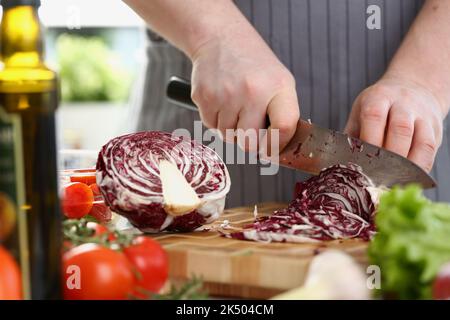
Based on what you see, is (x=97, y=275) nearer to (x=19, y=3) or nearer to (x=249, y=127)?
(x=19, y=3)

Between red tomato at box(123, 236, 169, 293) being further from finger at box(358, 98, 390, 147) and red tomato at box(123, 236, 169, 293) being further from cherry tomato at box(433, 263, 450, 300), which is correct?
finger at box(358, 98, 390, 147)

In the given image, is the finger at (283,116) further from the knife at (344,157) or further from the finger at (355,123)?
the finger at (355,123)

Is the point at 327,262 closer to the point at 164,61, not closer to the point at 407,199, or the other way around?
the point at 407,199

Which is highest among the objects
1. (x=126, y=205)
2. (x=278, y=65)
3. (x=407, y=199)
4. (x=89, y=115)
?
(x=278, y=65)

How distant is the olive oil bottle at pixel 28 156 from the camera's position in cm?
90

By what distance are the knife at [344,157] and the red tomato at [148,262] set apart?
72 centimetres

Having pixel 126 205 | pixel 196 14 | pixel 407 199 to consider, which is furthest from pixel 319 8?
pixel 407 199

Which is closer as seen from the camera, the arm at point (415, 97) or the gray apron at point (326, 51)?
the arm at point (415, 97)


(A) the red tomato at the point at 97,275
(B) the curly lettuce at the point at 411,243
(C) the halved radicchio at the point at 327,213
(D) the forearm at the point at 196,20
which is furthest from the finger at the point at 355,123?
(A) the red tomato at the point at 97,275

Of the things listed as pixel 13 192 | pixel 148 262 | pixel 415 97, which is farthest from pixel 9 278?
pixel 415 97

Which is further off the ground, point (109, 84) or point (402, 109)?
point (402, 109)

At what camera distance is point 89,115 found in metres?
9.41

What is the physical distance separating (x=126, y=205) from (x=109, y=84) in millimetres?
8467
